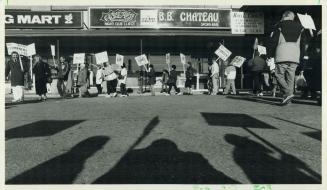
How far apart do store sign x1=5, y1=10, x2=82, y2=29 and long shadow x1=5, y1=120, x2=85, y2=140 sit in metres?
15.9

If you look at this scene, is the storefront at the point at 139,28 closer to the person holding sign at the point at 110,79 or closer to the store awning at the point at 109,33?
the store awning at the point at 109,33

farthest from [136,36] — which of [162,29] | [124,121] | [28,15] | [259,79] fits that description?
[124,121]

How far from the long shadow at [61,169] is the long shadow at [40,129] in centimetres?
134

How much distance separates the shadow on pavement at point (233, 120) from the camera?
21.4 ft

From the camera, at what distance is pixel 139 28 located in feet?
74.0

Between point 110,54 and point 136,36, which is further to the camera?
point 110,54

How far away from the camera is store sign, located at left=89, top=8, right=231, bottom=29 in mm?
22609

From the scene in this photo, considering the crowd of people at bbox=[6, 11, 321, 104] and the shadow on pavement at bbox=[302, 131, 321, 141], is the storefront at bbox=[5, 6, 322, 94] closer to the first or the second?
the crowd of people at bbox=[6, 11, 321, 104]

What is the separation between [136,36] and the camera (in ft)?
71.6

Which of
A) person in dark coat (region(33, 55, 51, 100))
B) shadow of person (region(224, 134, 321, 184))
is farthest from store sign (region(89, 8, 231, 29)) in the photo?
shadow of person (region(224, 134, 321, 184))

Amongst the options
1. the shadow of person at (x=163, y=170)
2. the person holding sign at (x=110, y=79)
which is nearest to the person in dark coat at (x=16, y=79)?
the person holding sign at (x=110, y=79)

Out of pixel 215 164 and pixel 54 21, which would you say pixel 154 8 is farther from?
pixel 215 164

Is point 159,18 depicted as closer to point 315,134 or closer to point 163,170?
point 315,134
